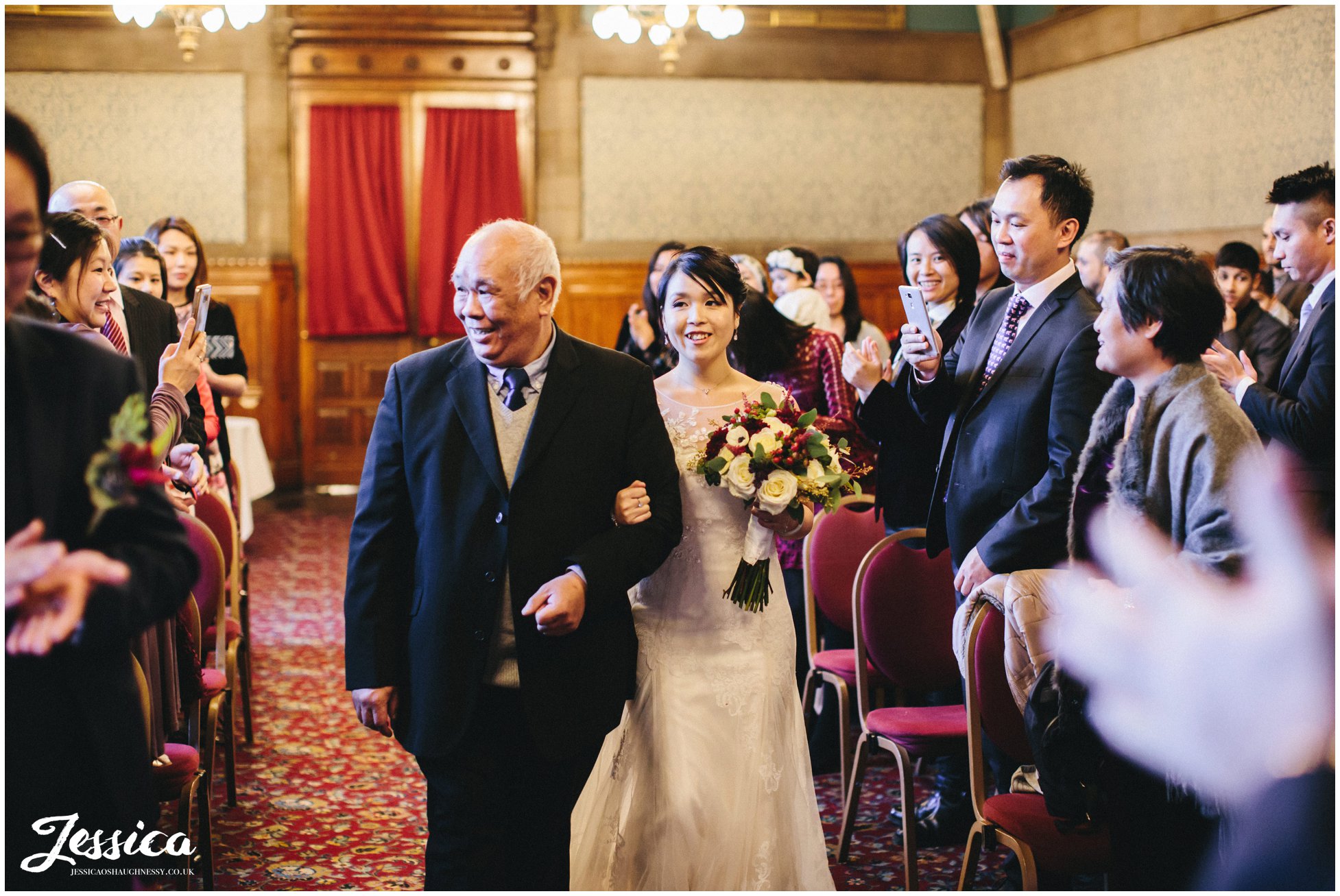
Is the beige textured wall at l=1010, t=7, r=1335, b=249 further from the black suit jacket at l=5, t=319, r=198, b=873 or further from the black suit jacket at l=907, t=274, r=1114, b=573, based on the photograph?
the black suit jacket at l=5, t=319, r=198, b=873

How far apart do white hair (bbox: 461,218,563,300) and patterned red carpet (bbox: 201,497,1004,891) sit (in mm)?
1852

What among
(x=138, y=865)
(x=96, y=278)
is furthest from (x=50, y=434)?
(x=96, y=278)

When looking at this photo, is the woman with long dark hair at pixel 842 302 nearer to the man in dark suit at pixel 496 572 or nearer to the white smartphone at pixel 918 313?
the white smartphone at pixel 918 313

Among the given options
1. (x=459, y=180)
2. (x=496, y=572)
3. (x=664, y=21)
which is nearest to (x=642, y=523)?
(x=496, y=572)

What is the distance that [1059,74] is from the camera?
10438 millimetres

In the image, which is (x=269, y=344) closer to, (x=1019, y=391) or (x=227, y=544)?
(x=227, y=544)

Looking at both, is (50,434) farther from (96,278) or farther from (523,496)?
(96,278)

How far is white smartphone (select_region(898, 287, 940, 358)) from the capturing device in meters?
3.10

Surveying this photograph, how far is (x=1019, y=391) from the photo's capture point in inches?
120

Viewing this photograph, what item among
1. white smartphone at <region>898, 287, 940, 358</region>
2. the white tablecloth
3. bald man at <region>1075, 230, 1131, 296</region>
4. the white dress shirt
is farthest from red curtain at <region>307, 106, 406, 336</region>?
the white dress shirt

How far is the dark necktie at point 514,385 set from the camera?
2.48 meters

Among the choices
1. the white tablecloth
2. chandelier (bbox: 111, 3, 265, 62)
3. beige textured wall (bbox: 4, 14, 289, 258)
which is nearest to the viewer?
chandelier (bbox: 111, 3, 265, 62)

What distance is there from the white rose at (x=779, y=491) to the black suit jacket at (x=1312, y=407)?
139 centimetres

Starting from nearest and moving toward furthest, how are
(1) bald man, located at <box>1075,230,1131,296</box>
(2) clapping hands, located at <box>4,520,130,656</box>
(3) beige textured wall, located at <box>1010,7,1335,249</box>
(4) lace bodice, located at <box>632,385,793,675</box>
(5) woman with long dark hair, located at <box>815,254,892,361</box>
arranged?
(2) clapping hands, located at <box>4,520,130,656</box>
(4) lace bodice, located at <box>632,385,793,675</box>
(1) bald man, located at <box>1075,230,1131,296</box>
(5) woman with long dark hair, located at <box>815,254,892,361</box>
(3) beige textured wall, located at <box>1010,7,1335,249</box>
